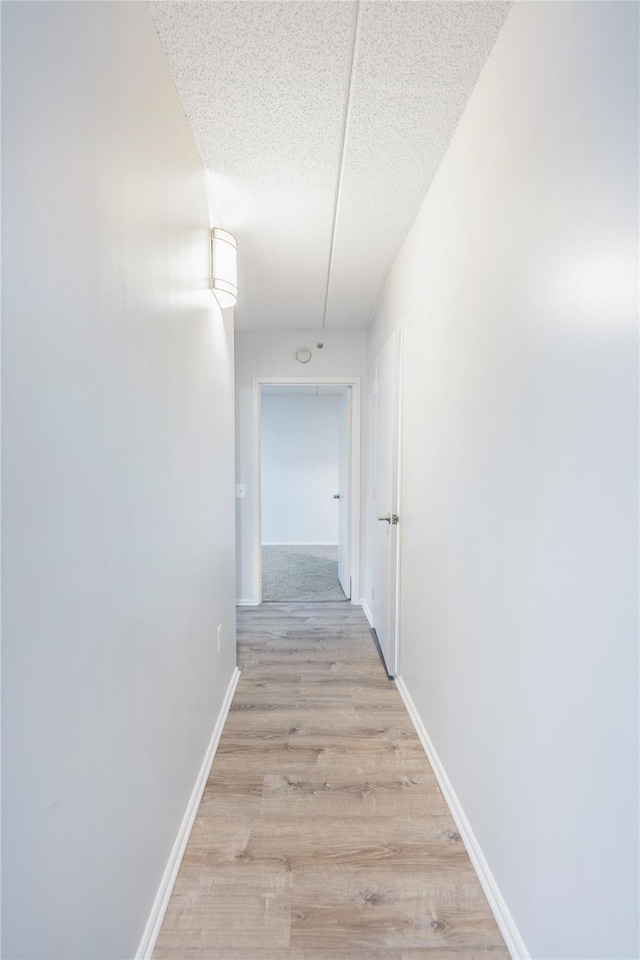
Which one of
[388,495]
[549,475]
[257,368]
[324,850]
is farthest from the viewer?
[257,368]

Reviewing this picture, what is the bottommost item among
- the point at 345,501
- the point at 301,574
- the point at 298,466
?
the point at 301,574

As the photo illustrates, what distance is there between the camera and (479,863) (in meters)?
1.33

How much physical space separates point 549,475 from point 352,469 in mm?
3034

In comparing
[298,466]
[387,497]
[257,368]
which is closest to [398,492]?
[387,497]

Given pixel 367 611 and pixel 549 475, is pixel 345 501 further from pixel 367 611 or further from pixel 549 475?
pixel 549 475

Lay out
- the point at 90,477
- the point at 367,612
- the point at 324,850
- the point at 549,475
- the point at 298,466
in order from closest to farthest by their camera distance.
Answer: the point at 90,477 < the point at 549,475 < the point at 324,850 < the point at 367,612 < the point at 298,466

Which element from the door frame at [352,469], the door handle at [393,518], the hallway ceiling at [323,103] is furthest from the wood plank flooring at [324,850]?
the hallway ceiling at [323,103]

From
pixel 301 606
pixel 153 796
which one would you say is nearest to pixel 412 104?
pixel 153 796

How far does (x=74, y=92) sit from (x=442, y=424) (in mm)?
1445

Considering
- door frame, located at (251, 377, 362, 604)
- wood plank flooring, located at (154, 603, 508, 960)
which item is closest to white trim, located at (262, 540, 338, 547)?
door frame, located at (251, 377, 362, 604)

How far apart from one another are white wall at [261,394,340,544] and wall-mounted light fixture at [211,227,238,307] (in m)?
4.76

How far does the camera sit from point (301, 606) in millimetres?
3922

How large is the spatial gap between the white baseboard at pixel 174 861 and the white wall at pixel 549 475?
930mm

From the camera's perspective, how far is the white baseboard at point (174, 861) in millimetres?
1107
